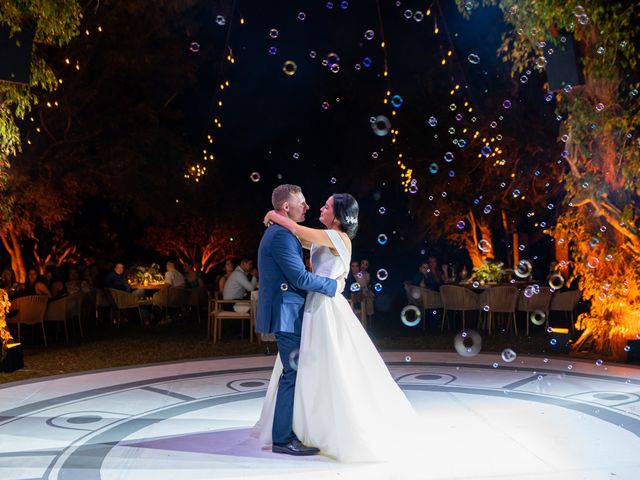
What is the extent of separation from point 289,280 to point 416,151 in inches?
509

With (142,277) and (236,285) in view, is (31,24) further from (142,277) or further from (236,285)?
(142,277)

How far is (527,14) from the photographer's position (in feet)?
25.3

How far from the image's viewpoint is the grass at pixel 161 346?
27.7ft

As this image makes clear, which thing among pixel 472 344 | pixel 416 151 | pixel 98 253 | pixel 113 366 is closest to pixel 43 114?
pixel 113 366

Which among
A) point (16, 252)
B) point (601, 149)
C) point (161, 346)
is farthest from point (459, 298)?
point (16, 252)

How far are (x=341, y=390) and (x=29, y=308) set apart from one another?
25.5ft

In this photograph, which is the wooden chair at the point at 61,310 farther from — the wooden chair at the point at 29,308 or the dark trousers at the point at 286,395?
the dark trousers at the point at 286,395

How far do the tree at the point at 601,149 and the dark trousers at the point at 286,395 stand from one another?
5177mm

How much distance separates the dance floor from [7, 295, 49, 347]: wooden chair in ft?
11.2

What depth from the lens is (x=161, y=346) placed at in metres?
10.0

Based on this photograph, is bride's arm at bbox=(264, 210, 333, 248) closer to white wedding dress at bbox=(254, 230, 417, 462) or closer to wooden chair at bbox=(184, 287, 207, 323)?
white wedding dress at bbox=(254, 230, 417, 462)

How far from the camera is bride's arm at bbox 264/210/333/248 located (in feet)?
13.1

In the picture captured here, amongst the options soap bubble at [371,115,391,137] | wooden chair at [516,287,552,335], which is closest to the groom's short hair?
soap bubble at [371,115,391,137]

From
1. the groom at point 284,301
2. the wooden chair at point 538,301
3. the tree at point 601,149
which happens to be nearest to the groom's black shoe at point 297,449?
the groom at point 284,301
